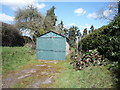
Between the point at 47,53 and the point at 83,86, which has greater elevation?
the point at 47,53

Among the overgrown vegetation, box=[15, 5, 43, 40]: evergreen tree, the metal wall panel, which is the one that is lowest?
the overgrown vegetation

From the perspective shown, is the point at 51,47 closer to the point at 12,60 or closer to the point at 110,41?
the point at 12,60

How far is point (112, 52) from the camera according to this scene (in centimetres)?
433

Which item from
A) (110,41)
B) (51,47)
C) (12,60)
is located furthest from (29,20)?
(110,41)

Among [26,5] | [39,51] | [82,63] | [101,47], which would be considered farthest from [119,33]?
[26,5]

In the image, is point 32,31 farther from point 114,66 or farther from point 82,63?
point 114,66

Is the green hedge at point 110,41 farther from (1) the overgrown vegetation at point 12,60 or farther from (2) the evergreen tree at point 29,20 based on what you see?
(2) the evergreen tree at point 29,20

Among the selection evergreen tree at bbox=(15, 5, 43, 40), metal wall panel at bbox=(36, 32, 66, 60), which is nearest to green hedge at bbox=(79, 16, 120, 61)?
metal wall panel at bbox=(36, 32, 66, 60)

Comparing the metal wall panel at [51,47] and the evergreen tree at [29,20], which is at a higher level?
the evergreen tree at [29,20]

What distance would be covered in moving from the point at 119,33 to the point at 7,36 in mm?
12011

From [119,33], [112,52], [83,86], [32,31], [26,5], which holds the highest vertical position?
[26,5]

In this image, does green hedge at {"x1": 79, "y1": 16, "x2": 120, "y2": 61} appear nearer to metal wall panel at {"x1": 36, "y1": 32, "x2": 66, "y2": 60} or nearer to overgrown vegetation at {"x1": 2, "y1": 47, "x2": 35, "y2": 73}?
metal wall panel at {"x1": 36, "y1": 32, "x2": 66, "y2": 60}

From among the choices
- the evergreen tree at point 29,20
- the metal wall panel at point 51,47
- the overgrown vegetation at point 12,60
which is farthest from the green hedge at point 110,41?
the evergreen tree at point 29,20

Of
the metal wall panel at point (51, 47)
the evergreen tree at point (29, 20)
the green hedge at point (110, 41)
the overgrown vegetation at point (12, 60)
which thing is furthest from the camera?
the evergreen tree at point (29, 20)
